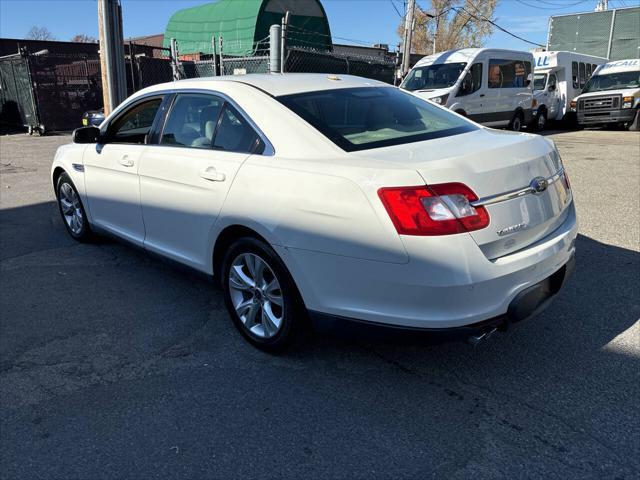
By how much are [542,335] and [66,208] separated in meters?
4.73

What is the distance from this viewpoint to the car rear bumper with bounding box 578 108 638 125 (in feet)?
55.6

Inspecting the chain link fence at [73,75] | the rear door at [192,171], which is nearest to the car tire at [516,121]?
the chain link fence at [73,75]

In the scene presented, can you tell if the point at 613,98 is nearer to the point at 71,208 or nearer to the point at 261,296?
the point at 71,208

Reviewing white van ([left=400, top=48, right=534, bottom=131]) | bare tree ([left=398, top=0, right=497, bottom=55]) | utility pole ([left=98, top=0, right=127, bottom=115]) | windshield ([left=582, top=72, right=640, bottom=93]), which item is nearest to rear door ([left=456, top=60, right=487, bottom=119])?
white van ([left=400, top=48, right=534, bottom=131])

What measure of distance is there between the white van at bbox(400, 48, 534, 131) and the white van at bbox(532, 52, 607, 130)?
1867 millimetres

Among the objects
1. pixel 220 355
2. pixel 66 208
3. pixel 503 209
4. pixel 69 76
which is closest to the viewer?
pixel 503 209

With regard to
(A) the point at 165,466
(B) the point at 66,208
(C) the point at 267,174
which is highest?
(C) the point at 267,174

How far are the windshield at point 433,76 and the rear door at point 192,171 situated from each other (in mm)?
10760

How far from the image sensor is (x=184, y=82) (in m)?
4.09

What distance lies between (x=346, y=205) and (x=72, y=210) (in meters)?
3.96

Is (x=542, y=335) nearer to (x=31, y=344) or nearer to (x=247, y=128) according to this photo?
(x=247, y=128)

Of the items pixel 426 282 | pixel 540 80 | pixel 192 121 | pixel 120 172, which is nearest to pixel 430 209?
pixel 426 282

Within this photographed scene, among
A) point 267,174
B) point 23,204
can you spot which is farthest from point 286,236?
point 23,204

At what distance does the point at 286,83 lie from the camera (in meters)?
3.66
